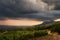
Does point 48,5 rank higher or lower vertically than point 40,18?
higher

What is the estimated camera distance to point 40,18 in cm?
763

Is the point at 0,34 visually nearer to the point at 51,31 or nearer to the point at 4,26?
the point at 4,26

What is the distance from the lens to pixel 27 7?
7781mm

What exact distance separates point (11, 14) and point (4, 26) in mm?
820

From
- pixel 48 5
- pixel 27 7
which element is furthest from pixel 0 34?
pixel 48 5

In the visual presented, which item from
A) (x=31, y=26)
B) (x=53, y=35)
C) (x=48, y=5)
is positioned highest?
(x=48, y=5)

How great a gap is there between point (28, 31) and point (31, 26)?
1.19 ft

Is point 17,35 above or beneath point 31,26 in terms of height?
beneath

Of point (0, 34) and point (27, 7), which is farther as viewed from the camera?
point (27, 7)

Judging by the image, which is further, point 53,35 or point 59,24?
point 59,24

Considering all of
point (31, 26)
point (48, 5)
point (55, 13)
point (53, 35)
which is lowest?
point (53, 35)

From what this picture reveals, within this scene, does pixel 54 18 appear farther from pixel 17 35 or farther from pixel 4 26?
pixel 4 26

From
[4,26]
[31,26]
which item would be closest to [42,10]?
[31,26]

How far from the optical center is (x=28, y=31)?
24.3 ft
